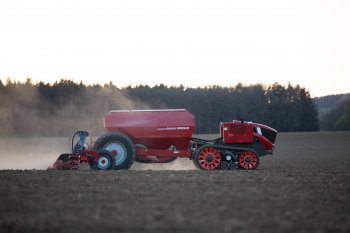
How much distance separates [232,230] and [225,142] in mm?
11079

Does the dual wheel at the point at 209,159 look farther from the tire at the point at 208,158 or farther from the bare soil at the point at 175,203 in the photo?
the bare soil at the point at 175,203

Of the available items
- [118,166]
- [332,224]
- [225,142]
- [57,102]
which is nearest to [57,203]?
[332,224]

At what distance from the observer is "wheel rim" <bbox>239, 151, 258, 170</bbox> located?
19047 millimetres

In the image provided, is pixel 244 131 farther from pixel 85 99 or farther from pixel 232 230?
pixel 85 99

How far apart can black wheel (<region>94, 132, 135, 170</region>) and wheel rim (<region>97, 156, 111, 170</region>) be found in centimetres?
40

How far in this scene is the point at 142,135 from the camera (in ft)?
63.3

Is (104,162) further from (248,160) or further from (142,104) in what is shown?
(142,104)

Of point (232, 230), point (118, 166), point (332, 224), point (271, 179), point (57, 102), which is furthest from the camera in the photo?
point (57, 102)

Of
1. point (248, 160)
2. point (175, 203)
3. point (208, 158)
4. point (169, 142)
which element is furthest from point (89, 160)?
point (175, 203)

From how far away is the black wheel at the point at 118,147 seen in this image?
18.8m

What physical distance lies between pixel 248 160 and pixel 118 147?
4698 mm

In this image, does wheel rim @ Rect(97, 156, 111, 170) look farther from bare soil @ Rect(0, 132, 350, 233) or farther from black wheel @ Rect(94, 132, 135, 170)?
bare soil @ Rect(0, 132, 350, 233)

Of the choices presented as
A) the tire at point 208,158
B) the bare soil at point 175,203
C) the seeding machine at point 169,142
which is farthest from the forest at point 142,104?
the bare soil at point 175,203

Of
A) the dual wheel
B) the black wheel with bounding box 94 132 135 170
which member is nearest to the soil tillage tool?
the black wheel with bounding box 94 132 135 170
